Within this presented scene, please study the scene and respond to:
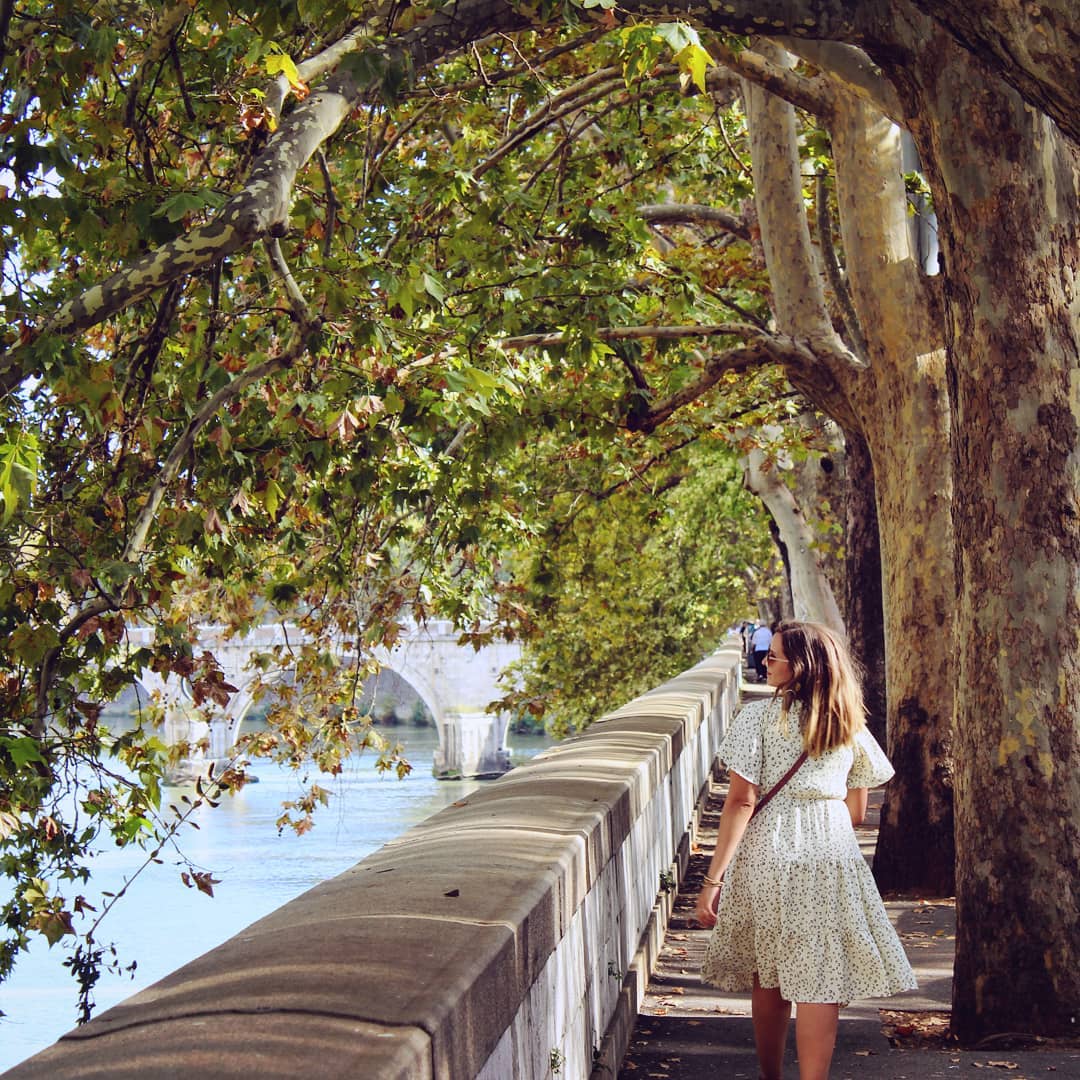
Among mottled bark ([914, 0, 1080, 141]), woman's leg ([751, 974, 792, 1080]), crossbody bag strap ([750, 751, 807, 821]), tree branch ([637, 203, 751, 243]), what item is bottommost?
woman's leg ([751, 974, 792, 1080])

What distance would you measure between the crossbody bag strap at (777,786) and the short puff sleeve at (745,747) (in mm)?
47

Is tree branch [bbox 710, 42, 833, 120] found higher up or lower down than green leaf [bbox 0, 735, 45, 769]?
higher up

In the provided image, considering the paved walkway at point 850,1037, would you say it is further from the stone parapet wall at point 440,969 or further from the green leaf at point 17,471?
the green leaf at point 17,471

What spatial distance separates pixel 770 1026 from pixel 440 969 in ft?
7.75

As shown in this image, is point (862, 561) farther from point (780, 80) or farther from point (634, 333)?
point (780, 80)

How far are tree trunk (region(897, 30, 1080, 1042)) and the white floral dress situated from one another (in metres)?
0.88

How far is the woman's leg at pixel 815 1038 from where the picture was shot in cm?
420

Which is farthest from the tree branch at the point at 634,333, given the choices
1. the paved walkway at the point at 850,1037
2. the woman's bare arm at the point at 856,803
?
the woman's bare arm at the point at 856,803

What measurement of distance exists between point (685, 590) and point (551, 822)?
1198 inches

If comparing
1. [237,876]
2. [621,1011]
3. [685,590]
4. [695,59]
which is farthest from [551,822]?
[237,876]

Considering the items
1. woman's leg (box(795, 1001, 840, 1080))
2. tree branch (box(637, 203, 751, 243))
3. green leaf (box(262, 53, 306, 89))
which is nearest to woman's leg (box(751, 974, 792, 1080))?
woman's leg (box(795, 1001, 840, 1080))

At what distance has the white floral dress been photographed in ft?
13.9

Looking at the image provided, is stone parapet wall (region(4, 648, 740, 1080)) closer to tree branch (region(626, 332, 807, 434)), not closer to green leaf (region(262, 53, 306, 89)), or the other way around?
green leaf (region(262, 53, 306, 89))

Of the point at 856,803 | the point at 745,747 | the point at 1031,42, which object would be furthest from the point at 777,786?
the point at 1031,42
